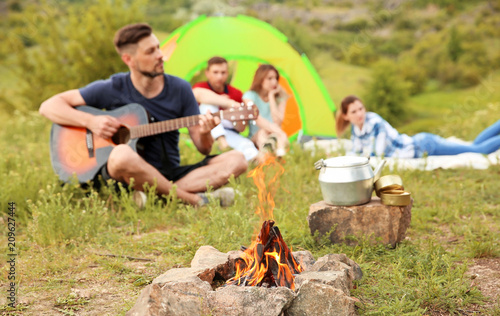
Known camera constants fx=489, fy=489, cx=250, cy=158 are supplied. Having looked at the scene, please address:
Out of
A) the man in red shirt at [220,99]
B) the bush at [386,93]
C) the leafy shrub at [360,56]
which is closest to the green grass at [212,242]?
the man in red shirt at [220,99]

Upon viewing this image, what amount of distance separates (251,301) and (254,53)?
5.55 metres

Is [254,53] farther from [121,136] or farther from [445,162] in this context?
[121,136]

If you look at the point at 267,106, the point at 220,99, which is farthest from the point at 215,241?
the point at 267,106

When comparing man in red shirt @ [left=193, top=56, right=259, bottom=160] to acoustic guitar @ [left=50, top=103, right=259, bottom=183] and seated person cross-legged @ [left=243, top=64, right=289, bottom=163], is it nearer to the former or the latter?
seated person cross-legged @ [left=243, top=64, right=289, bottom=163]

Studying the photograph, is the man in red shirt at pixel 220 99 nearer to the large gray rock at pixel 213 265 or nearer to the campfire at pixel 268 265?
the large gray rock at pixel 213 265

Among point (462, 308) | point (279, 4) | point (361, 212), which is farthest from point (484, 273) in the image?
point (279, 4)

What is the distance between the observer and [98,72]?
8.62 meters

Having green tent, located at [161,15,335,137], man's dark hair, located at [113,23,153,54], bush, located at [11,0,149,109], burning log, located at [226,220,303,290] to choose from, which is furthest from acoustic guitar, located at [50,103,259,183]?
bush, located at [11,0,149,109]

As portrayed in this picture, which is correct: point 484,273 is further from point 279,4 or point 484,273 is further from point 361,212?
point 279,4

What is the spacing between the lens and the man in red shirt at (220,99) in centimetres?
592

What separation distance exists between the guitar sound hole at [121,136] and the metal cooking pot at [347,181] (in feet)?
6.07

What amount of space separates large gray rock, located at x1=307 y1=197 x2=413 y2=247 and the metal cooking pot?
0.20ft

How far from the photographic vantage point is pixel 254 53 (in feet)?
23.6

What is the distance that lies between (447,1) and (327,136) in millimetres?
15598
